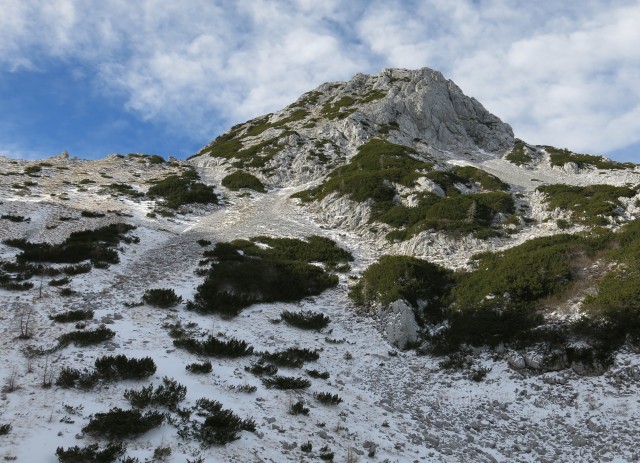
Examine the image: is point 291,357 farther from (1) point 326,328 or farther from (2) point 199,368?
(1) point 326,328

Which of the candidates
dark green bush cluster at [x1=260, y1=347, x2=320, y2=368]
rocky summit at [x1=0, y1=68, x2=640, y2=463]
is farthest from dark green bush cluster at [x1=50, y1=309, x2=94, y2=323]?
Result: dark green bush cluster at [x1=260, y1=347, x2=320, y2=368]

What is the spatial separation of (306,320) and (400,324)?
14.0 ft

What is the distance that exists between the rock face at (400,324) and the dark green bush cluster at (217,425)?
9.47 meters

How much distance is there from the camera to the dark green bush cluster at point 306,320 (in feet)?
64.0

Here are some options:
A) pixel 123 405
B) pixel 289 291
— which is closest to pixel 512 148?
pixel 289 291

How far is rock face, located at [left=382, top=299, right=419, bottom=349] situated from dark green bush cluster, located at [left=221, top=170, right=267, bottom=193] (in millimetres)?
35800

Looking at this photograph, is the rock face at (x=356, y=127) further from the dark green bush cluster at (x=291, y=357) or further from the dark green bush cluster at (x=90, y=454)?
the dark green bush cluster at (x=90, y=454)

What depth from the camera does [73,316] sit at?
1548 cm

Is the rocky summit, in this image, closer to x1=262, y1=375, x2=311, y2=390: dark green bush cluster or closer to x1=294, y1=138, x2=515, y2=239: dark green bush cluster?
x1=262, y1=375, x2=311, y2=390: dark green bush cluster

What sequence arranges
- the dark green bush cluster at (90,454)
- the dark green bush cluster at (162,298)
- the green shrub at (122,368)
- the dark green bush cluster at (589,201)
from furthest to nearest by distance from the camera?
the dark green bush cluster at (589,201)
the dark green bush cluster at (162,298)
the green shrub at (122,368)
the dark green bush cluster at (90,454)

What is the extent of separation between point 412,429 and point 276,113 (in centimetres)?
8804

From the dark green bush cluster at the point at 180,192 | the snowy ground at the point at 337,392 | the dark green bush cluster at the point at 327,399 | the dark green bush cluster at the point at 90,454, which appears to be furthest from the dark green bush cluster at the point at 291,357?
the dark green bush cluster at the point at 180,192

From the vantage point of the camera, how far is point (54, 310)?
16141mm

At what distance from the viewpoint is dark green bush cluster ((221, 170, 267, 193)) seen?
53.8 metres
